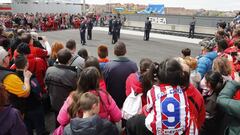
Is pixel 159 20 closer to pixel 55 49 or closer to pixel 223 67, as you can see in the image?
pixel 55 49

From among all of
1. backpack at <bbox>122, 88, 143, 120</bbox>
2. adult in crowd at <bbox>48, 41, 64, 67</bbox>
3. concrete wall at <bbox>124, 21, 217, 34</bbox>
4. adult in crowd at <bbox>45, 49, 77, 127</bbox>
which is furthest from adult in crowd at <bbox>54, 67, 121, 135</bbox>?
concrete wall at <bbox>124, 21, 217, 34</bbox>

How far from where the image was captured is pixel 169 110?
2395 mm

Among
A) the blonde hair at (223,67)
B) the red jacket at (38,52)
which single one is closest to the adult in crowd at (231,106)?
the blonde hair at (223,67)

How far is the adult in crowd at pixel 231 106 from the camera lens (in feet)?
8.59

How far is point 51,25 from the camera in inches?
1075

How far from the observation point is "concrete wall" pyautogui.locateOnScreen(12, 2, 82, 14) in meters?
38.1

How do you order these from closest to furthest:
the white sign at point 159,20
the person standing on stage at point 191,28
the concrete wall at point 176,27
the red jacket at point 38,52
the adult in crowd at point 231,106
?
the adult in crowd at point 231,106 < the red jacket at point 38,52 < the person standing on stage at point 191,28 < the concrete wall at point 176,27 < the white sign at point 159,20

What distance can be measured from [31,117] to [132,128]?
2.06 metres

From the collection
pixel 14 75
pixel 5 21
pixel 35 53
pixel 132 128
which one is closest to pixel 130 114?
pixel 132 128

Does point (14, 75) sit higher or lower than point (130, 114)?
higher

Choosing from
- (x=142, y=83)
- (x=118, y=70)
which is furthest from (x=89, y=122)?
(x=118, y=70)

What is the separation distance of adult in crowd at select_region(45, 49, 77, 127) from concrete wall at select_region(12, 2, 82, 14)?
3737 cm

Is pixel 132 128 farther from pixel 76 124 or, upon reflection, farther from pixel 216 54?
pixel 216 54

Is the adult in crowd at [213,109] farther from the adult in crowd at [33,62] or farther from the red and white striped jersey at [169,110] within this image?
the adult in crowd at [33,62]
